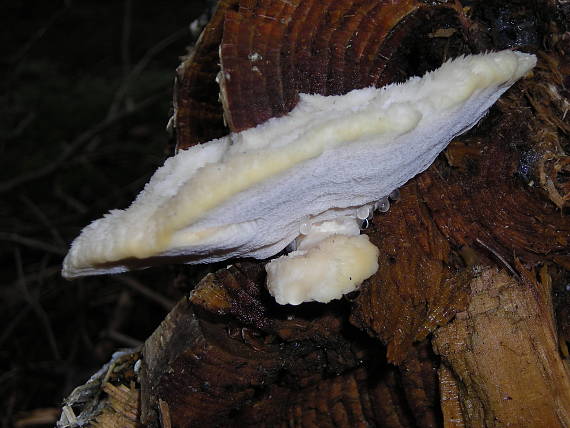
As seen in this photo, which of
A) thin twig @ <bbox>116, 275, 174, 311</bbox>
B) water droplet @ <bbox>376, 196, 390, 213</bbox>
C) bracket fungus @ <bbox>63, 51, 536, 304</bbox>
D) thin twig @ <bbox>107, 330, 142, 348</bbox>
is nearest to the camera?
bracket fungus @ <bbox>63, 51, 536, 304</bbox>

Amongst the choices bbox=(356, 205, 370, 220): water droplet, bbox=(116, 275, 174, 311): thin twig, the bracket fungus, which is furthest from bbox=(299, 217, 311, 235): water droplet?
bbox=(116, 275, 174, 311): thin twig

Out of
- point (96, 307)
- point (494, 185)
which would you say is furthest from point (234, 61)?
point (96, 307)

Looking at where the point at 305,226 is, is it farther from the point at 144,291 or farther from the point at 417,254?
the point at 144,291

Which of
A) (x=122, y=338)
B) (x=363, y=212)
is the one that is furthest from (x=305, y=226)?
(x=122, y=338)

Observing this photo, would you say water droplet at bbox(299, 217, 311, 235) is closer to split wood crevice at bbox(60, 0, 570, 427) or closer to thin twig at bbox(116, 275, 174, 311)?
split wood crevice at bbox(60, 0, 570, 427)

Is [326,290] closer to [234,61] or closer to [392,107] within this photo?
[392,107]

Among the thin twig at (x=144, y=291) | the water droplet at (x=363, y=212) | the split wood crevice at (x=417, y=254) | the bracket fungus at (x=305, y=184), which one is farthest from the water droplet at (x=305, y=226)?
the thin twig at (x=144, y=291)
